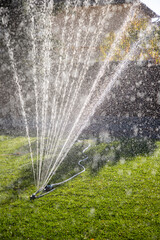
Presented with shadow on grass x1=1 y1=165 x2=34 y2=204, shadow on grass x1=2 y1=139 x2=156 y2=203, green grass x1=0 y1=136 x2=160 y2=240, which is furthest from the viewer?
shadow on grass x1=2 y1=139 x2=156 y2=203

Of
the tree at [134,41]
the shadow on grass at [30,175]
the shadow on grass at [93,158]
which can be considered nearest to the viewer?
the shadow on grass at [30,175]

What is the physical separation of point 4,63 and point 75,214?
905cm

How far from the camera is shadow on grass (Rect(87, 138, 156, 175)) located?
4.08 meters

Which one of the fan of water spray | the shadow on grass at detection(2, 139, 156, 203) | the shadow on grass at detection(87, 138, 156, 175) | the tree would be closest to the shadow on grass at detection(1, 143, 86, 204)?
the shadow on grass at detection(2, 139, 156, 203)

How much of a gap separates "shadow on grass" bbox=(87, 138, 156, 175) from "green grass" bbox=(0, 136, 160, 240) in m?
0.10

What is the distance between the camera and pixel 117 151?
4672 mm

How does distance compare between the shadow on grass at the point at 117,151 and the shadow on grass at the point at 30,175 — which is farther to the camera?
the shadow on grass at the point at 117,151

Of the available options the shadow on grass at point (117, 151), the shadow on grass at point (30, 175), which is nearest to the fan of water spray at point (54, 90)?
the shadow on grass at point (30, 175)

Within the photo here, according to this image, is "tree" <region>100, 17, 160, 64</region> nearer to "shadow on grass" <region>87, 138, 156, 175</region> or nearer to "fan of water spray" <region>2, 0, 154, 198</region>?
"fan of water spray" <region>2, 0, 154, 198</region>

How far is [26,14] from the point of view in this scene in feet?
41.6

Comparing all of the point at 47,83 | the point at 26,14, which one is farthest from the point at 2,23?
the point at 47,83

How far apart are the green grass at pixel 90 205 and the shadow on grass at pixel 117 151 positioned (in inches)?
3.9

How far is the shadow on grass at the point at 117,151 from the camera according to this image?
408 cm

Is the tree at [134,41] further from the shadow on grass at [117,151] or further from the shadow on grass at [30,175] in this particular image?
the shadow on grass at [30,175]
